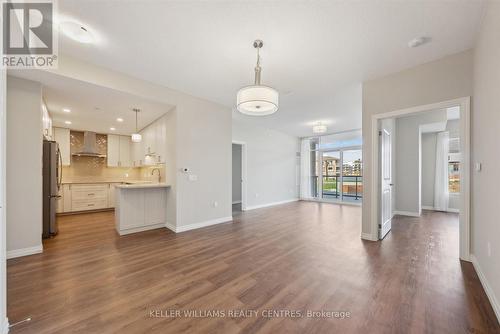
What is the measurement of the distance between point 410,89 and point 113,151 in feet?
27.0

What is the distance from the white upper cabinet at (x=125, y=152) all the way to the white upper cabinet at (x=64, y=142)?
4.50 feet

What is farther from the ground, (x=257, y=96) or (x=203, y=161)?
(x=257, y=96)

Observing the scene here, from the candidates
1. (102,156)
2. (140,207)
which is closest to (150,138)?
(140,207)

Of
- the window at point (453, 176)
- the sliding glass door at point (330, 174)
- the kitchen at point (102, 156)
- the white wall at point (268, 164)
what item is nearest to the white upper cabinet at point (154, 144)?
the kitchen at point (102, 156)

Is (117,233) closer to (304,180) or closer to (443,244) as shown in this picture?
(443,244)

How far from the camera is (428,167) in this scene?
251 inches

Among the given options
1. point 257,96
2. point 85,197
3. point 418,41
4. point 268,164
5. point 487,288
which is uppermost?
point 418,41

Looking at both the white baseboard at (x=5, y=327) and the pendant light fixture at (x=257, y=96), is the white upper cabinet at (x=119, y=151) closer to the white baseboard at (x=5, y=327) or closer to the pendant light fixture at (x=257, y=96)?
the white baseboard at (x=5, y=327)

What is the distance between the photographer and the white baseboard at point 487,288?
167 centimetres

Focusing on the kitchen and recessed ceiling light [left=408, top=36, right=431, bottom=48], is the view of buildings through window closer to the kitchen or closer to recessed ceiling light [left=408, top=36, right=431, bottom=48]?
recessed ceiling light [left=408, top=36, right=431, bottom=48]

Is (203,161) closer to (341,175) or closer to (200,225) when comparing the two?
(200,225)

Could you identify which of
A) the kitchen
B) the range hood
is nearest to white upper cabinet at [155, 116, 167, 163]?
the kitchen

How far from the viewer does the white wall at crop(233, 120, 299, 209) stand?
667cm

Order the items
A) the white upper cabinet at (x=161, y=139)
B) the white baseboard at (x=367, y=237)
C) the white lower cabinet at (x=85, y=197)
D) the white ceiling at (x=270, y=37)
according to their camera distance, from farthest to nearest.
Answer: the white lower cabinet at (x=85, y=197) < the white upper cabinet at (x=161, y=139) < the white baseboard at (x=367, y=237) < the white ceiling at (x=270, y=37)
